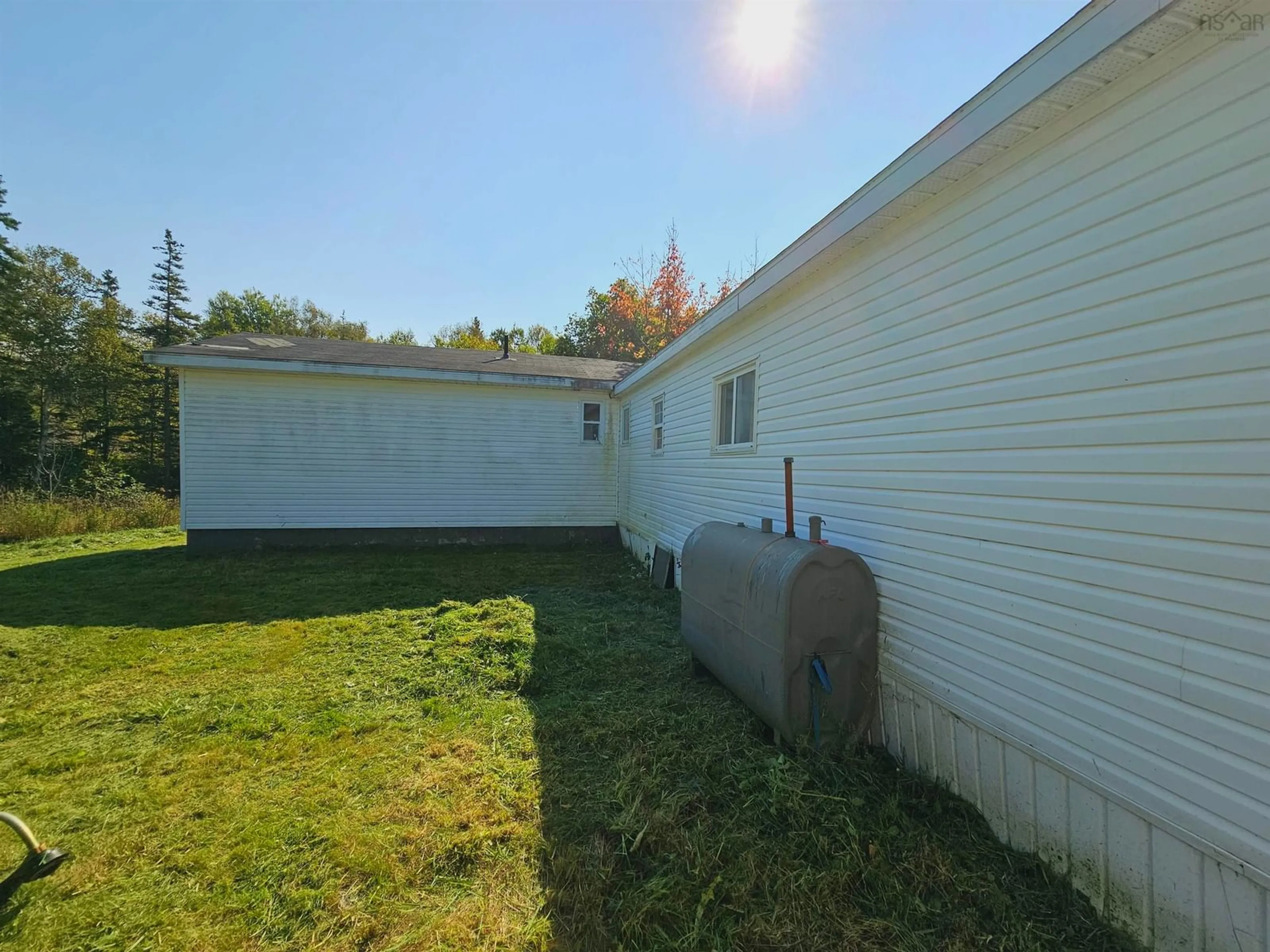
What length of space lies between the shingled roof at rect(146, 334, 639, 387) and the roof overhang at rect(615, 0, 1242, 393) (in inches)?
314

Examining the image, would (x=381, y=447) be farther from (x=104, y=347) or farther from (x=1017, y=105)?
(x=104, y=347)

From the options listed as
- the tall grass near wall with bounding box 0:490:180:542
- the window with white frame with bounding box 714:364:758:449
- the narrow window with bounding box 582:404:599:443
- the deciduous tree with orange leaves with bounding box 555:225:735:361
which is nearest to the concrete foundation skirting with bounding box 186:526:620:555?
the narrow window with bounding box 582:404:599:443

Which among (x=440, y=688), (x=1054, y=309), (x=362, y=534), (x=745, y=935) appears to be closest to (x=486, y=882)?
(x=745, y=935)

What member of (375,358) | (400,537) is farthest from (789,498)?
(375,358)

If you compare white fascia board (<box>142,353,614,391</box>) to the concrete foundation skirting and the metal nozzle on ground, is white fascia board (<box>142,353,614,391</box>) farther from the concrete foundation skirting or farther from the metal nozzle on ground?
the metal nozzle on ground

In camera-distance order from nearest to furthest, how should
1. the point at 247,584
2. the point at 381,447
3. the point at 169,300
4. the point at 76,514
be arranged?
the point at 247,584 < the point at 381,447 < the point at 76,514 < the point at 169,300

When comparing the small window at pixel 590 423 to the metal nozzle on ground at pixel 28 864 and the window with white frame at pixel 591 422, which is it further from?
the metal nozzle on ground at pixel 28 864

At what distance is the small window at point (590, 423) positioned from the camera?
11.2m

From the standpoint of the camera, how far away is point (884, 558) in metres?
3.16

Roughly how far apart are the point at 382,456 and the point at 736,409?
306 inches

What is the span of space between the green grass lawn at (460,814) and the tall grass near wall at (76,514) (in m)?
9.70

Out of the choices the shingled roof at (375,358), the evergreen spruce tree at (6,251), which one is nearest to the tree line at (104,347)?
the evergreen spruce tree at (6,251)

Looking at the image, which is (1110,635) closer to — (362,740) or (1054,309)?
(1054,309)

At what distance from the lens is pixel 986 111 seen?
2322 mm
